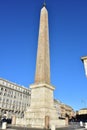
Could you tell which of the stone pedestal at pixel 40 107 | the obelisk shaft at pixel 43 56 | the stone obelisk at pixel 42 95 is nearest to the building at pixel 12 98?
the obelisk shaft at pixel 43 56

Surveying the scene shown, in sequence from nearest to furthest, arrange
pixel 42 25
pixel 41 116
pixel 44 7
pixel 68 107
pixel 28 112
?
pixel 41 116, pixel 28 112, pixel 42 25, pixel 44 7, pixel 68 107

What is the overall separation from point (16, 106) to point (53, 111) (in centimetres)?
4892

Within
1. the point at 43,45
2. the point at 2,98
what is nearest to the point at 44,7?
the point at 43,45

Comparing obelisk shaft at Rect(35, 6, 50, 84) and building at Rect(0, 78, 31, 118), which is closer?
obelisk shaft at Rect(35, 6, 50, 84)

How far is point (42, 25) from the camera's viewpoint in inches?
1032

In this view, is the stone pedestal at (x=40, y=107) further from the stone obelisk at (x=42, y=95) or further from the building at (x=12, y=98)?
the building at (x=12, y=98)

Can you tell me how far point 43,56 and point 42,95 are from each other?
5.97m

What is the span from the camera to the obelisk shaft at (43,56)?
21.8 m

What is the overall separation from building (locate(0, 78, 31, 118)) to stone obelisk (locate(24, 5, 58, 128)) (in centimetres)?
4008

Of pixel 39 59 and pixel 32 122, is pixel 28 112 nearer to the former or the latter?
pixel 32 122

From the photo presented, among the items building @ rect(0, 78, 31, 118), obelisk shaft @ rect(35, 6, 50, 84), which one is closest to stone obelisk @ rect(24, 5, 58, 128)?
obelisk shaft @ rect(35, 6, 50, 84)

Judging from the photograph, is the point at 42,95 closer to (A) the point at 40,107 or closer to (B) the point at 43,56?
(A) the point at 40,107

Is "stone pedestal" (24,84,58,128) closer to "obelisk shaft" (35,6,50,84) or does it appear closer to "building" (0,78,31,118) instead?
"obelisk shaft" (35,6,50,84)

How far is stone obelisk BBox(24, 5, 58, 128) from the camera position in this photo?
19.0 meters
